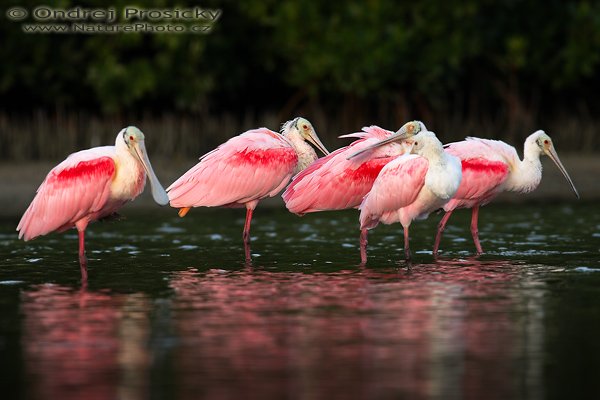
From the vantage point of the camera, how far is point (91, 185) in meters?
Answer: 12.1

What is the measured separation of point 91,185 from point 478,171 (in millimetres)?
3686

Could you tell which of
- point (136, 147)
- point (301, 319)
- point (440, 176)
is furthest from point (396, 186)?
point (301, 319)

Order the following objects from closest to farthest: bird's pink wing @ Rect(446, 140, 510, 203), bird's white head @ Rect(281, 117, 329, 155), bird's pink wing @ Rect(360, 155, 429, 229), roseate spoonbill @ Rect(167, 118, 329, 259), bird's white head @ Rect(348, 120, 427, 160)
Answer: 1. bird's pink wing @ Rect(360, 155, 429, 229)
2. bird's white head @ Rect(348, 120, 427, 160)
3. bird's pink wing @ Rect(446, 140, 510, 203)
4. roseate spoonbill @ Rect(167, 118, 329, 259)
5. bird's white head @ Rect(281, 117, 329, 155)

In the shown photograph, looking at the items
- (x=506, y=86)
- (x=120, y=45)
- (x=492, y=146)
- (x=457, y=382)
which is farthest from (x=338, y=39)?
(x=457, y=382)

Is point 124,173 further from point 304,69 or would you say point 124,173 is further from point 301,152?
point 304,69

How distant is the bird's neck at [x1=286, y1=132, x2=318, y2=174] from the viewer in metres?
14.2

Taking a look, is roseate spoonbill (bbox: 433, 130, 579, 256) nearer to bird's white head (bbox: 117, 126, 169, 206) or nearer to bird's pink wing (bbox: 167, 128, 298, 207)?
bird's pink wing (bbox: 167, 128, 298, 207)

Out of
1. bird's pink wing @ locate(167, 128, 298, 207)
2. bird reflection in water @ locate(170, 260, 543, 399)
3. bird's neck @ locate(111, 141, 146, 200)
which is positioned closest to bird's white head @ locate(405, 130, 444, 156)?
bird reflection in water @ locate(170, 260, 543, 399)

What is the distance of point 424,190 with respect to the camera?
40.4ft

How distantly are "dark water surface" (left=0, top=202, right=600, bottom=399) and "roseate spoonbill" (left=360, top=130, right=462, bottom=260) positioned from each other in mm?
463

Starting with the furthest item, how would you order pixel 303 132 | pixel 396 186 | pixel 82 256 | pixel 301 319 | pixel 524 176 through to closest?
pixel 303 132 < pixel 524 176 < pixel 396 186 < pixel 82 256 < pixel 301 319

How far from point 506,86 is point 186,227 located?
58.3 ft

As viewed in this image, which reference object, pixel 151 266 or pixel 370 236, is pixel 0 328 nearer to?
pixel 151 266

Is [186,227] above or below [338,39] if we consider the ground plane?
below
